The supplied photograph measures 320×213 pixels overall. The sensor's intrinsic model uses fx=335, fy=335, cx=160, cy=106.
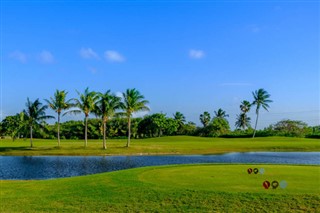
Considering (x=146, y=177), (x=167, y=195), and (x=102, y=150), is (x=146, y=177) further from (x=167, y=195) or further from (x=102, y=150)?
(x=102, y=150)

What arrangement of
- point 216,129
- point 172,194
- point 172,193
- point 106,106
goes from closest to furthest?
point 172,194 < point 172,193 < point 106,106 < point 216,129

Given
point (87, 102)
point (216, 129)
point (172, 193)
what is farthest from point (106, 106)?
point (216, 129)

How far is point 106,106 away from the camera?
68375mm

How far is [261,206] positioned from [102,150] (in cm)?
5330

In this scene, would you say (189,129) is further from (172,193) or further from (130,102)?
(172,193)

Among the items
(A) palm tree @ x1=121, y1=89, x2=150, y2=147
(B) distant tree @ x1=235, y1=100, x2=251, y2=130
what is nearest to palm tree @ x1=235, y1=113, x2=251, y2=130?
(B) distant tree @ x1=235, y1=100, x2=251, y2=130


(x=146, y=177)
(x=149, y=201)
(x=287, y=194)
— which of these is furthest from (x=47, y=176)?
(x=287, y=194)

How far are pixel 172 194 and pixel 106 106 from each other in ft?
169

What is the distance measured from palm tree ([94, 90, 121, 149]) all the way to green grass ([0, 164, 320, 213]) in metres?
44.8

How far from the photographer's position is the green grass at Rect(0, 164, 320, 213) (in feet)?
55.1

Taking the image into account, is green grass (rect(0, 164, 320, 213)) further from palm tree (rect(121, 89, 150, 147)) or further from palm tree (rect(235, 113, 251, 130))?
palm tree (rect(235, 113, 251, 130))

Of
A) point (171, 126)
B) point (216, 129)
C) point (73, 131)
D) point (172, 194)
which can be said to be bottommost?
point (172, 194)

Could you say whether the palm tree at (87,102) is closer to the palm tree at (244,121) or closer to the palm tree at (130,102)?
the palm tree at (130,102)

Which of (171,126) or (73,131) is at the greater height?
(171,126)
